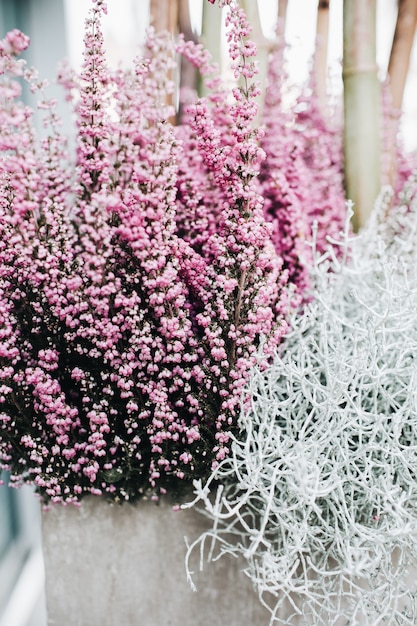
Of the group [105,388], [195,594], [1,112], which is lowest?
[195,594]

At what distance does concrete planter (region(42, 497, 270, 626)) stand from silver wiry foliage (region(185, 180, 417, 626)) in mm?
34

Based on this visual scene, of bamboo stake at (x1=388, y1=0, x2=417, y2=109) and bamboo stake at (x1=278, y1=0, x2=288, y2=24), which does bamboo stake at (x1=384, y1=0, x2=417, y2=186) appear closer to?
bamboo stake at (x1=388, y1=0, x2=417, y2=109)

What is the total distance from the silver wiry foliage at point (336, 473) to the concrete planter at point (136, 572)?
3 cm

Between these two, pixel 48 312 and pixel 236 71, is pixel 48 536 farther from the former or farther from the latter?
pixel 236 71

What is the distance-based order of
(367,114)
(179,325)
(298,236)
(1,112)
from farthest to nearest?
(367,114)
(298,236)
(179,325)
(1,112)

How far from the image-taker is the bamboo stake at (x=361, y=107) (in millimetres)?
794

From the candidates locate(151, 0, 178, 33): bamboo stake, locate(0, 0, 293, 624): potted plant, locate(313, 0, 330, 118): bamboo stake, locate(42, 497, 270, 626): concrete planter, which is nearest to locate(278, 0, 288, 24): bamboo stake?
locate(313, 0, 330, 118): bamboo stake

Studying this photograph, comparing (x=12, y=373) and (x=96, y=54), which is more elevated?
(x=96, y=54)

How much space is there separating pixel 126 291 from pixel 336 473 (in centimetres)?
26

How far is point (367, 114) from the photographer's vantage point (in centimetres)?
83

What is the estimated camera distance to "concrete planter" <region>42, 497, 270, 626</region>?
603 mm

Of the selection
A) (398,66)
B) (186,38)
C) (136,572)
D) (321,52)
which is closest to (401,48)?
(398,66)

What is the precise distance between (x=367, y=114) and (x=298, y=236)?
28 cm

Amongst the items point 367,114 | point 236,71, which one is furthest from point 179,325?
point 367,114
